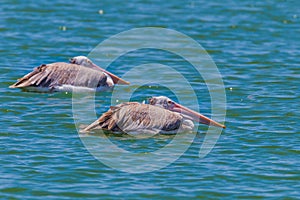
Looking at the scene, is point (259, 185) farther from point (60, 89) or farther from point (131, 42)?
point (131, 42)

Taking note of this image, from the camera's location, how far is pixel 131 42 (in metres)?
17.5

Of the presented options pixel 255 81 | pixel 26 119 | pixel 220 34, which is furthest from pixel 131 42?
pixel 26 119

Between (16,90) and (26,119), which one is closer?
(26,119)

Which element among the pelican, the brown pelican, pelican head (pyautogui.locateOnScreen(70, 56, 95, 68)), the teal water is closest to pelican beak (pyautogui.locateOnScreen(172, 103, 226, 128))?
the pelican

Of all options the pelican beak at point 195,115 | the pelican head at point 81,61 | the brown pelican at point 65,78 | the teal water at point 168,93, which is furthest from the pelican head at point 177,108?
the pelican head at point 81,61

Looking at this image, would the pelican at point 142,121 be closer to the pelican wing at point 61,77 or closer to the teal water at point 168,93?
the teal water at point 168,93

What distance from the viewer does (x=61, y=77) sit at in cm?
1404

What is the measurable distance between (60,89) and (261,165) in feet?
15.3

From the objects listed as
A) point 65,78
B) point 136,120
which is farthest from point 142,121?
point 65,78

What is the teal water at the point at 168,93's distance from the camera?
31.9 feet

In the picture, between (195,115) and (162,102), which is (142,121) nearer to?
(162,102)

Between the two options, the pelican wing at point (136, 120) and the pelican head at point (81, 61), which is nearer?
the pelican wing at point (136, 120)

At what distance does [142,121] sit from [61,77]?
285cm

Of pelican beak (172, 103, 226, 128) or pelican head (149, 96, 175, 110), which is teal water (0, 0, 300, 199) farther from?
pelican head (149, 96, 175, 110)
